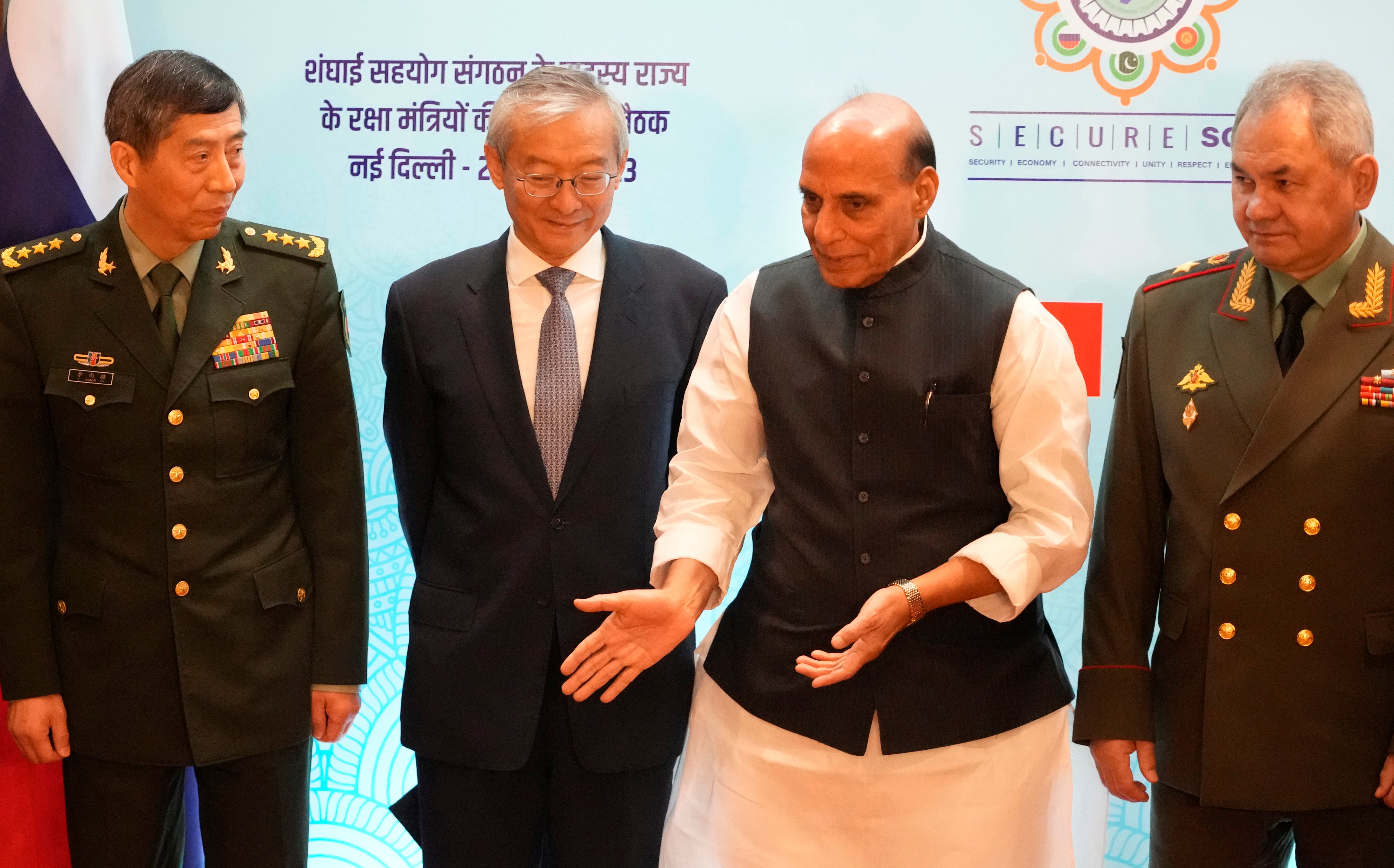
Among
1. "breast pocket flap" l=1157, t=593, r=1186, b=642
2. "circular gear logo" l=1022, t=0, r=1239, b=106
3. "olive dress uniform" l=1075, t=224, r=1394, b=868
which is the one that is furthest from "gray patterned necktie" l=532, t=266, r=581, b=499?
"circular gear logo" l=1022, t=0, r=1239, b=106

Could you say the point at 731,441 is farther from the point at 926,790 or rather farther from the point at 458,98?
the point at 458,98

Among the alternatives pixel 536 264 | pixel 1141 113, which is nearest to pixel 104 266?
pixel 536 264

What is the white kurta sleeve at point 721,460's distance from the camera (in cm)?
229

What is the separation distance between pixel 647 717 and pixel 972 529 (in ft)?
2.37

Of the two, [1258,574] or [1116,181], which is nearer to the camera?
[1258,574]

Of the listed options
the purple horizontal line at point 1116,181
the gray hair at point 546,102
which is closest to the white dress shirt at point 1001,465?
the gray hair at point 546,102

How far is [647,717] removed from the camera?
2.48 m

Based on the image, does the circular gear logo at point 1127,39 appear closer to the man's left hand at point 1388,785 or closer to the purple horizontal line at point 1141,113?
the purple horizontal line at point 1141,113

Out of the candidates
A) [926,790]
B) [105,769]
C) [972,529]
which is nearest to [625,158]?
[972,529]

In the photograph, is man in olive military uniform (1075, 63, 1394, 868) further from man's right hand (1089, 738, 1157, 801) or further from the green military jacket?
the green military jacket

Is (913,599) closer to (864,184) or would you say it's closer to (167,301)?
(864,184)

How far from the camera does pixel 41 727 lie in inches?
95.6

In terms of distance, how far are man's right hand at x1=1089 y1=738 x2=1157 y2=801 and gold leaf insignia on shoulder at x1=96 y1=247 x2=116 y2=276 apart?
1985 mm

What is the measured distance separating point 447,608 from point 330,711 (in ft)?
1.05
